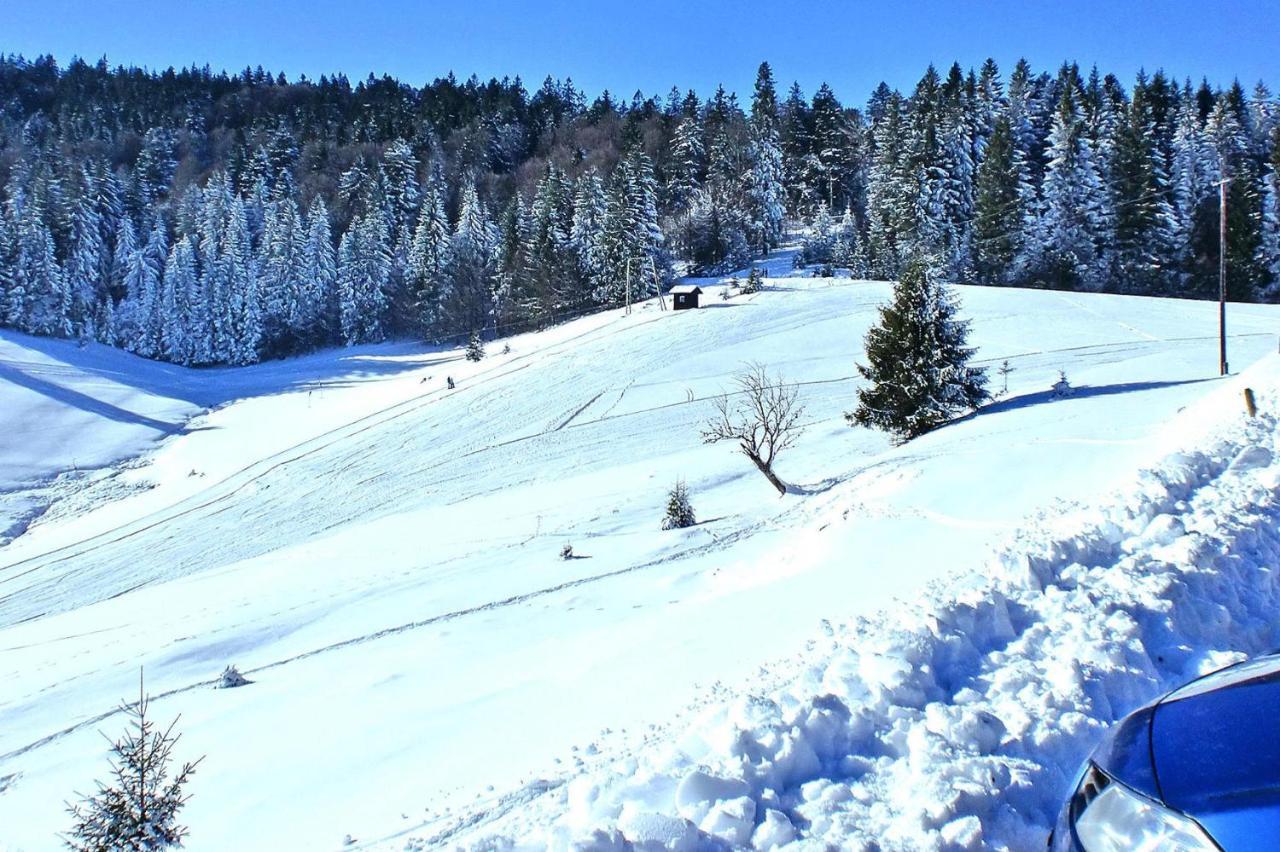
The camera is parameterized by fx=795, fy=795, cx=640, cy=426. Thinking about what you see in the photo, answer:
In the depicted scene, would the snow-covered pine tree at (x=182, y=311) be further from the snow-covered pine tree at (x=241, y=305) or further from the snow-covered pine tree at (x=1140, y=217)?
the snow-covered pine tree at (x=1140, y=217)

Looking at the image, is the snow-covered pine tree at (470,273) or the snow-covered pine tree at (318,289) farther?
the snow-covered pine tree at (318,289)

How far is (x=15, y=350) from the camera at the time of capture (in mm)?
57125

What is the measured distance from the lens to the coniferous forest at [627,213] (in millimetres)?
57406

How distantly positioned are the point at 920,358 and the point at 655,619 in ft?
58.0

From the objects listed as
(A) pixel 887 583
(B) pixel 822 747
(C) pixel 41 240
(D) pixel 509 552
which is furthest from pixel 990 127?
(C) pixel 41 240

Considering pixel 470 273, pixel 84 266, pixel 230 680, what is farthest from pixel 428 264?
pixel 230 680

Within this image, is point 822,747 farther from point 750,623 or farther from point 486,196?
point 486,196

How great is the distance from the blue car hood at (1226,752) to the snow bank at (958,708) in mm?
872

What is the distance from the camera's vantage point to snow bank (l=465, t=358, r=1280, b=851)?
3.67 m

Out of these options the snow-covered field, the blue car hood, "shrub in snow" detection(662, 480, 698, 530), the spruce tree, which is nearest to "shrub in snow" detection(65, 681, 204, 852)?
the snow-covered field

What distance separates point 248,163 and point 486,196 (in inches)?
1293

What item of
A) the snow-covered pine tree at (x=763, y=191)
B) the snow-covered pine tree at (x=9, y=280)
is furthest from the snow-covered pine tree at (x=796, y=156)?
the snow-covered pine tree at (x=9, y=280)

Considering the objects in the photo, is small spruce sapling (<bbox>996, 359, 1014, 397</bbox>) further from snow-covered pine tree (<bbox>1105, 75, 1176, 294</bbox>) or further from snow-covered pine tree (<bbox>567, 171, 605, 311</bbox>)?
snow-covered pine tree (<bbox>567, 171, 605, 311</bbox>)

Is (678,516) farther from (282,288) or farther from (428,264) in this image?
(282,288)
